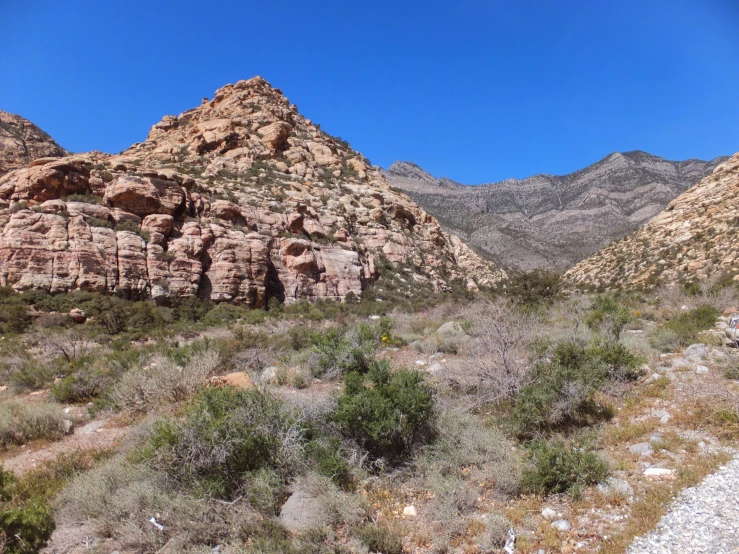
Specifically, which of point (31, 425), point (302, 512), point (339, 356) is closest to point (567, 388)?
point (302, 512)

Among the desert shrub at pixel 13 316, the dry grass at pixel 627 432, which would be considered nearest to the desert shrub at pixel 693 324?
the dry grass at pixel 627 432

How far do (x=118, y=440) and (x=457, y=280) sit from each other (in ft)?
92.0

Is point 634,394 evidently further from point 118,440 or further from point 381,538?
point 118,440

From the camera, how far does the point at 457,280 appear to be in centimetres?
3097

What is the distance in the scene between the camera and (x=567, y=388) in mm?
4910

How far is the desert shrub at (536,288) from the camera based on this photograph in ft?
50.2

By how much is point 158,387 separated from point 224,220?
17109 millimetres

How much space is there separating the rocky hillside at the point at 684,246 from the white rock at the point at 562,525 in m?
17.7

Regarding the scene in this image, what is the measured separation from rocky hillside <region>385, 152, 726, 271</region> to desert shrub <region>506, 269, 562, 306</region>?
35.3 metres

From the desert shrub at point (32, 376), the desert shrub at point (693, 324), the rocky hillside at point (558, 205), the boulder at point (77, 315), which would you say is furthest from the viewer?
the rocky hillside at point (558, 205)

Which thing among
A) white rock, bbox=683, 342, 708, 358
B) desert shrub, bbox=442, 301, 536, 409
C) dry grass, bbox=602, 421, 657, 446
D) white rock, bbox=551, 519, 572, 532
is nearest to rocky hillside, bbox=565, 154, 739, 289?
white rock, bbox=683, 342, 708, 358

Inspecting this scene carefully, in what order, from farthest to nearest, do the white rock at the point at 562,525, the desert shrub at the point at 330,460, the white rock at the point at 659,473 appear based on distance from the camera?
1. the desert shrub at the point at 330,460
2. the white rock at the point at 659,473
3. the white rock at the point at 562,525

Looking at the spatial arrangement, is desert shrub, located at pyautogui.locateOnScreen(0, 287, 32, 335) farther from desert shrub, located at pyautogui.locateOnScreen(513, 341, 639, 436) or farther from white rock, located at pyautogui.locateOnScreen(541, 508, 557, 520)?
white rock, located at pyautogui.locateOnScreen(541, 508, 557, 520)

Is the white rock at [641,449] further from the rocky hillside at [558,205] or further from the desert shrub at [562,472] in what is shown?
the rocky hillside at [558,205]
